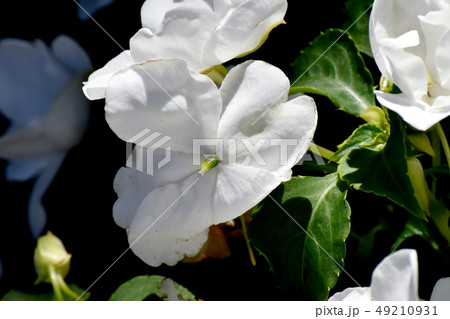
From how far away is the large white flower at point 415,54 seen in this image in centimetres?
52

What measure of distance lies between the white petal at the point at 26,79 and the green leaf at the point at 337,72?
30 cm

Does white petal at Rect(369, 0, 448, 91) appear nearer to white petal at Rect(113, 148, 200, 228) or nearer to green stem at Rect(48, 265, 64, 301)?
white petal at Rect(113, 148, 200, 228)

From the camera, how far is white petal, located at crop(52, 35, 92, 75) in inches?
31.4

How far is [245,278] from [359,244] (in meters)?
0.14

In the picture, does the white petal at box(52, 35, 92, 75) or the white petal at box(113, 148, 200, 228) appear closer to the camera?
the white petal at box(113, 148, 200, 228)

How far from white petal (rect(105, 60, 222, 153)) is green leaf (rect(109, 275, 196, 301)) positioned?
0.22 metres

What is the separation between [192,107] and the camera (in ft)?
1.88

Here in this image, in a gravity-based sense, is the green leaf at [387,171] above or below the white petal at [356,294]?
above

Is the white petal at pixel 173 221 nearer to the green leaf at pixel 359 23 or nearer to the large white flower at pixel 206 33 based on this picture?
the large white flower at pixel 206 33

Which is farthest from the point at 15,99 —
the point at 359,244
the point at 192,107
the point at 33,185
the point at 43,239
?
the point at 359,244

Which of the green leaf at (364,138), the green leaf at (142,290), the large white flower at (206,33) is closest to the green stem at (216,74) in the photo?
the large white flower at (206,33)

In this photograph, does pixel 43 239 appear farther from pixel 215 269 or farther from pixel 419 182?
pixel 419 182

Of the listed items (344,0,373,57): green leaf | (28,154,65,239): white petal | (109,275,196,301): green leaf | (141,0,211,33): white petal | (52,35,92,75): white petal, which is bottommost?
(109,275,196,301): green leaf
